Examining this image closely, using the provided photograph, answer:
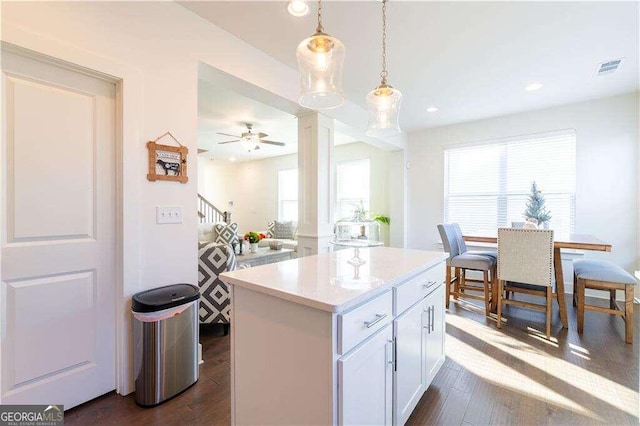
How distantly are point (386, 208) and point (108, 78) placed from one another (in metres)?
4.89

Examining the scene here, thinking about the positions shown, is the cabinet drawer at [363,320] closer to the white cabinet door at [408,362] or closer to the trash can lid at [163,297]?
the white cabinet door at [408,362]

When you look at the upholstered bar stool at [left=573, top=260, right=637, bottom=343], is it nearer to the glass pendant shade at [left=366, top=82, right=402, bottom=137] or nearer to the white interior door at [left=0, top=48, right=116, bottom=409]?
the glass pendant shade at [left=366, top=82, right=402, bottom=137]

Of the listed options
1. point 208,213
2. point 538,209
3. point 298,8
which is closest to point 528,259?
A: point 538,209

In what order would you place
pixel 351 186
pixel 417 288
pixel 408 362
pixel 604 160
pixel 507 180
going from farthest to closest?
pixel 351 186 < pixel 507 180 < pixel 604 160 < pixel 417 288 < pixel 408 362

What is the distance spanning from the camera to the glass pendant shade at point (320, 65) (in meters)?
1.47

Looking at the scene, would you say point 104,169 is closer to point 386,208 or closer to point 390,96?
point 390,96

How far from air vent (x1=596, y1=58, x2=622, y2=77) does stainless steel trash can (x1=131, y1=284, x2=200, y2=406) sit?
4390 millimetres

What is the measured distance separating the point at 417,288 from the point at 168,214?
1.71 meters

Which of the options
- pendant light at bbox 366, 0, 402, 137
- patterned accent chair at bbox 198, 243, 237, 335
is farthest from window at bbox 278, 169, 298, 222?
pendant light at bbox 366, 0, 402, 137

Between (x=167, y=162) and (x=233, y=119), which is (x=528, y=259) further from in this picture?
(x=233, y=119)

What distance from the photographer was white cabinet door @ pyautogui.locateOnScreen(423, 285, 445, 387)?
170cm

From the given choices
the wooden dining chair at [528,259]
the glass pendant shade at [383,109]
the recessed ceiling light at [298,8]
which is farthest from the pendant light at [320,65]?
the wooden dining chair at [528,259]

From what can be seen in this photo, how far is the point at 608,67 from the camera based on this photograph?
2.92m

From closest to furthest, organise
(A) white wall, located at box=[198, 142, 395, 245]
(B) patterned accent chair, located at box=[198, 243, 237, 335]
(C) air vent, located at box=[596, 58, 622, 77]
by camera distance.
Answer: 1. (B) patterned accent chair, located at box=[198, 243, 237, 335]
2. (C) air vent, located at box=[596, 58, 622, 77]
3. (A) white wall, located at box=[198, 142, 395, 245]
